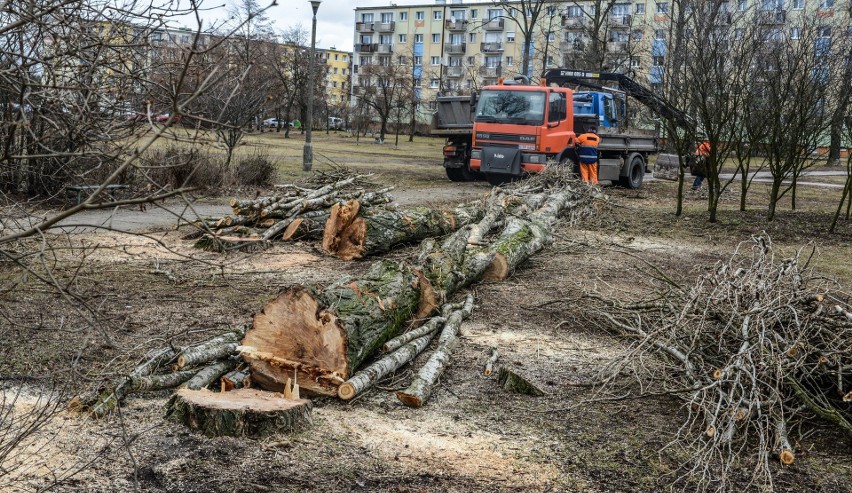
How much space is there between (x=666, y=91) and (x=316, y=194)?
14.9m

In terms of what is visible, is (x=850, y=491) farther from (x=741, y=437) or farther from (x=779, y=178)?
(x=779, y=178)

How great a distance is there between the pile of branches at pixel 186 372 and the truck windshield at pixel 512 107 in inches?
596

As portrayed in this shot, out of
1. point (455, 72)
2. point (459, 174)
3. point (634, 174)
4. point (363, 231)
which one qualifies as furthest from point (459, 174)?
point (455, 72)

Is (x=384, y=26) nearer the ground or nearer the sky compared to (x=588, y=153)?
nearer the sky

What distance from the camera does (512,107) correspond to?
20516 millimetres

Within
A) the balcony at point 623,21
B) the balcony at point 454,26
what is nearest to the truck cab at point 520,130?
the balcony at point 623,21

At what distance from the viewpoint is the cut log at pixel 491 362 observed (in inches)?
247

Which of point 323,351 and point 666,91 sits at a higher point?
point 666,91

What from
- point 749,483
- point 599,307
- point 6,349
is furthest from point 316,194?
point 749,483

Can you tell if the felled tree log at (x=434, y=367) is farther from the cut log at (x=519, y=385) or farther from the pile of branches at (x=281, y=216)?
the pile of branches at (x=281, y=216)

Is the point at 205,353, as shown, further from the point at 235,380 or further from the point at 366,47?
the point at 366,47

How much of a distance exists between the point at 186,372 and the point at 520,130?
15.5m

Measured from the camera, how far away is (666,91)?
83.0 feet

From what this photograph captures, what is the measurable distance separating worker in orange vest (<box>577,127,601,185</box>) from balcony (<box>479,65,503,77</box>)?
228 feet
